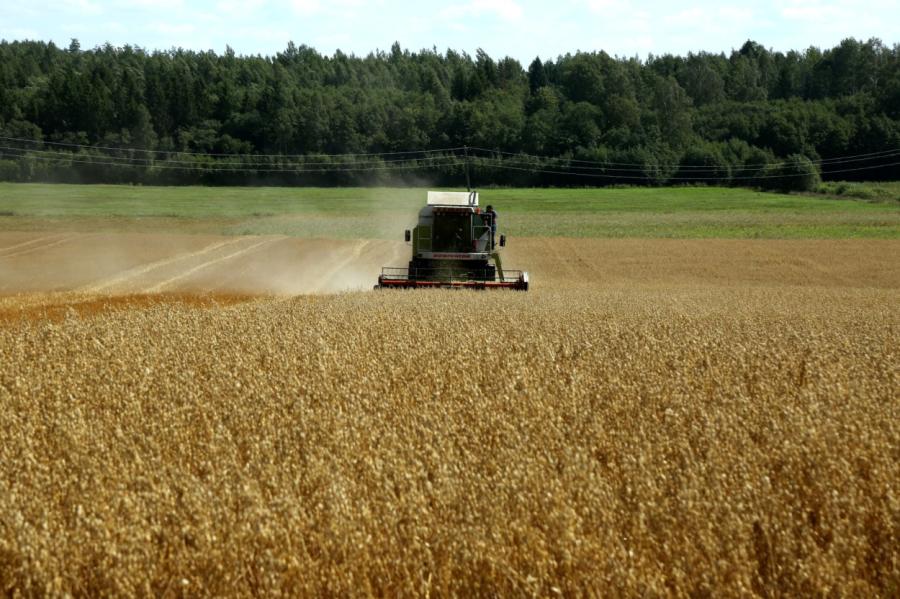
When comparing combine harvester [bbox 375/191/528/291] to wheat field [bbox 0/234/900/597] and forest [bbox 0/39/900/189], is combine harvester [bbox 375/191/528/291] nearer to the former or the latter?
wheat field [bbox 0/234/900/597]

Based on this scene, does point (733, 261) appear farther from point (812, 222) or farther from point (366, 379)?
point (366, 379)

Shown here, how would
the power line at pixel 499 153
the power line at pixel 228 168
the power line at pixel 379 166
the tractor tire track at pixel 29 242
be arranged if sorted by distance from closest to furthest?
the tractor tire track at pixel 29 242 < the power line at pixel 228 168 < the power line at pixel 379 166 < the power line at pixel 499 153

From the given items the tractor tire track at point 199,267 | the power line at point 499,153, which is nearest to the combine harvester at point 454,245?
the tractor tire track at point 199,267

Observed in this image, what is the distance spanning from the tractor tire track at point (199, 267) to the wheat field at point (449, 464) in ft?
63.4

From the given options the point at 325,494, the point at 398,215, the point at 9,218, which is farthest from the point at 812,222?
the point at 325,494

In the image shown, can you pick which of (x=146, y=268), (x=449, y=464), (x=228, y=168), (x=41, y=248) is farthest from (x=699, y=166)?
(x=449, y=464)

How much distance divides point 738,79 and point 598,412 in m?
154

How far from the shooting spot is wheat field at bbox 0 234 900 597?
15.3 feet

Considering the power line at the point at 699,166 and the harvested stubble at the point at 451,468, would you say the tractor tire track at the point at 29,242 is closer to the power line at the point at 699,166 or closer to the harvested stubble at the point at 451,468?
the harvested stubble at the point at 451,468

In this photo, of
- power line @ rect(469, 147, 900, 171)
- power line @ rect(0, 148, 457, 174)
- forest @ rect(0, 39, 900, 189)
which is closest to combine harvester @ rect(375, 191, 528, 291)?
forest @ rect(0, 39, 900, 189)

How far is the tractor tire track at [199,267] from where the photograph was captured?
97.0 feet

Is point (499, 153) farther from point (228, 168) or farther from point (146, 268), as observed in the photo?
point (146, 268)

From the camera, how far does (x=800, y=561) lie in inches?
181

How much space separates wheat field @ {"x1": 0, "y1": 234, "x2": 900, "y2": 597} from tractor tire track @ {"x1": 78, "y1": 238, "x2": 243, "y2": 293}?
19786 mm
